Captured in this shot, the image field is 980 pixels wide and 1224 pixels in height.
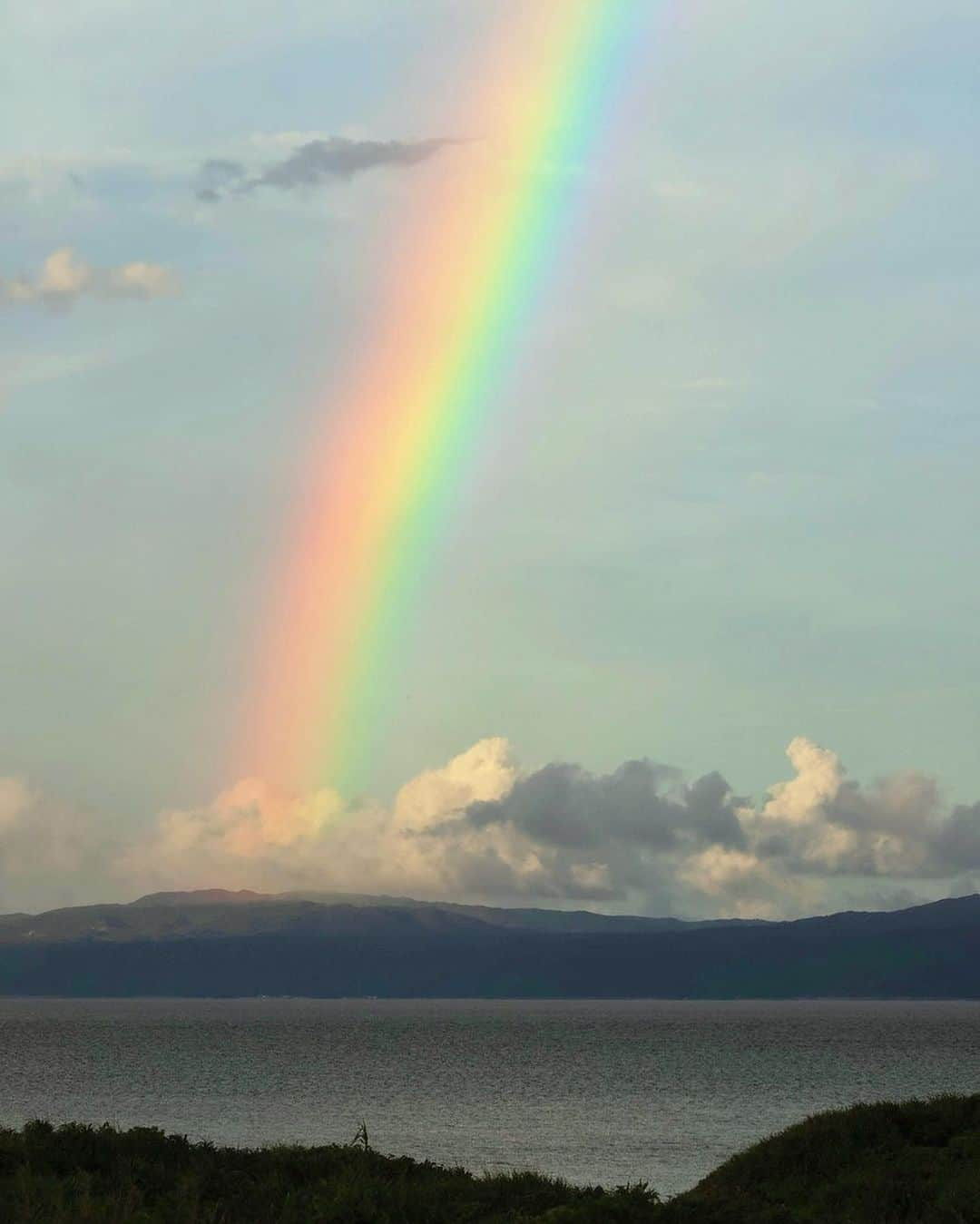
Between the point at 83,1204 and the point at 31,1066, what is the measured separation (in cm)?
12740

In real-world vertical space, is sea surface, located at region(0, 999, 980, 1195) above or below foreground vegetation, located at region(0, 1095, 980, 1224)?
below

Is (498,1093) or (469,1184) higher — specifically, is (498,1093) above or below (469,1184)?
below

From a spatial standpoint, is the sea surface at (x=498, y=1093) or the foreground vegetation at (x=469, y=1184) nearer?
the foreground vegetation at (x=469, y=1184)

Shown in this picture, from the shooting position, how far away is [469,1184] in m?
36.2

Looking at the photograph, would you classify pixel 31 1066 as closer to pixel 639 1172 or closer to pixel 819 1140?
pixel 639 1172

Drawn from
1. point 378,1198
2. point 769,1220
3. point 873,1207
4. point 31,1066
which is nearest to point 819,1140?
point 873,1207

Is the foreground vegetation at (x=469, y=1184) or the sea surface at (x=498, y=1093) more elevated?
the foreground vegetation at (x=469, y=1184)

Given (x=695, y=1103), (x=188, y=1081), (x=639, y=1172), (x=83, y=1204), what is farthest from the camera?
(x=188, y=1081)

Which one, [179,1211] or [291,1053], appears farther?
[291,1053]

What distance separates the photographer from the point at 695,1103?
98625 millimetres

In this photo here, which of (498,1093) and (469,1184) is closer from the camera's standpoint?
(469,1184)

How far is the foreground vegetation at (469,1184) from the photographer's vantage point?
3019cm

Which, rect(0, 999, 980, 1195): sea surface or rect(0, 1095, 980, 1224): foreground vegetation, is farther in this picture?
rect(0, 999, 980, 1195): sea surface

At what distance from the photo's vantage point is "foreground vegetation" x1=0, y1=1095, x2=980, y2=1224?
99.0 feet
